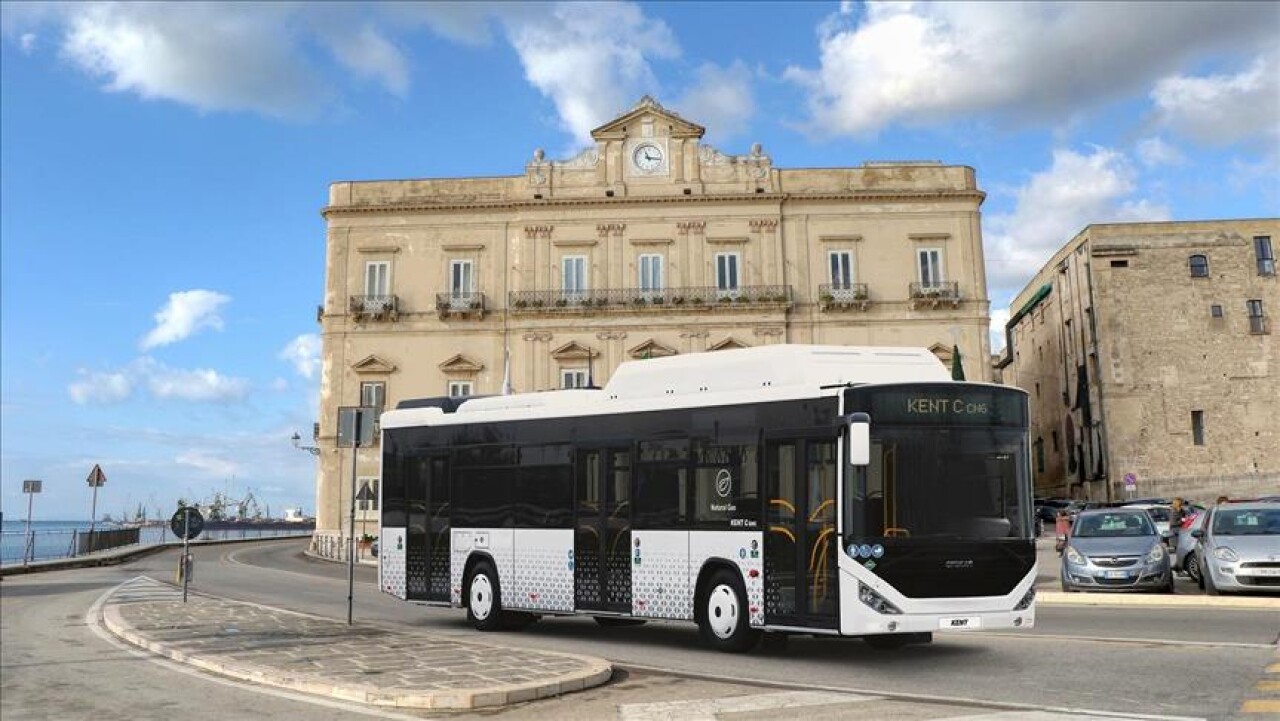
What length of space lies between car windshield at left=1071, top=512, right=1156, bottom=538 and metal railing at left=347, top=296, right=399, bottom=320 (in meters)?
34.8

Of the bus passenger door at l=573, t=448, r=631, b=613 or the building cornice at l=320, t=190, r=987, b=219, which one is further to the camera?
the building cornice at l=320, t=190, r=987, b=219

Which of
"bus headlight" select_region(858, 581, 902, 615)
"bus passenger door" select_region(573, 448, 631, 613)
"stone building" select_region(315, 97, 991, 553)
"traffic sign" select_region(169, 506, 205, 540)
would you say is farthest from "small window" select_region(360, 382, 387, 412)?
"bus headlight" select_region(858, 581, 902, 615)

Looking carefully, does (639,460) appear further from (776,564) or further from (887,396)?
(887,396)

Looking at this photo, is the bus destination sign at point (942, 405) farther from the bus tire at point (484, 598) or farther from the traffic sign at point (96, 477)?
the traffic sign at point (96, 477)

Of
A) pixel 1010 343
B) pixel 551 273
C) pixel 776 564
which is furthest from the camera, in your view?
pixel 1010 343

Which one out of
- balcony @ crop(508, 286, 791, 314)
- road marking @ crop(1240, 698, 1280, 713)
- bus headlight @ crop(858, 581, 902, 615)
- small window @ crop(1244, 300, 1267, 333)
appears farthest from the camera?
small window @ crop(1244, 300, 1267, 333)

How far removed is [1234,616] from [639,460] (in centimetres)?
838

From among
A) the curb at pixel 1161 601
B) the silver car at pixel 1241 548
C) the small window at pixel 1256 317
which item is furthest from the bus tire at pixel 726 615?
the small window at pixel 1256 317

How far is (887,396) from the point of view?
1117cm

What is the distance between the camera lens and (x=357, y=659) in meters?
11.5

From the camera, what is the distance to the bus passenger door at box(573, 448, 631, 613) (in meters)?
13.5

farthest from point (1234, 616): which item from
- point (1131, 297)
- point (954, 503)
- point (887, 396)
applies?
point (1131, 297)

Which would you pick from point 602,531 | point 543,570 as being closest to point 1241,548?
point 602,531

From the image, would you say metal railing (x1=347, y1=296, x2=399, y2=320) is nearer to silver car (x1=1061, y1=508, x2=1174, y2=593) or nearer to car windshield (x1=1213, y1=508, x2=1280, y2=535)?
silver car (x1=1061, y1=508, x2=1174, y2=593)
